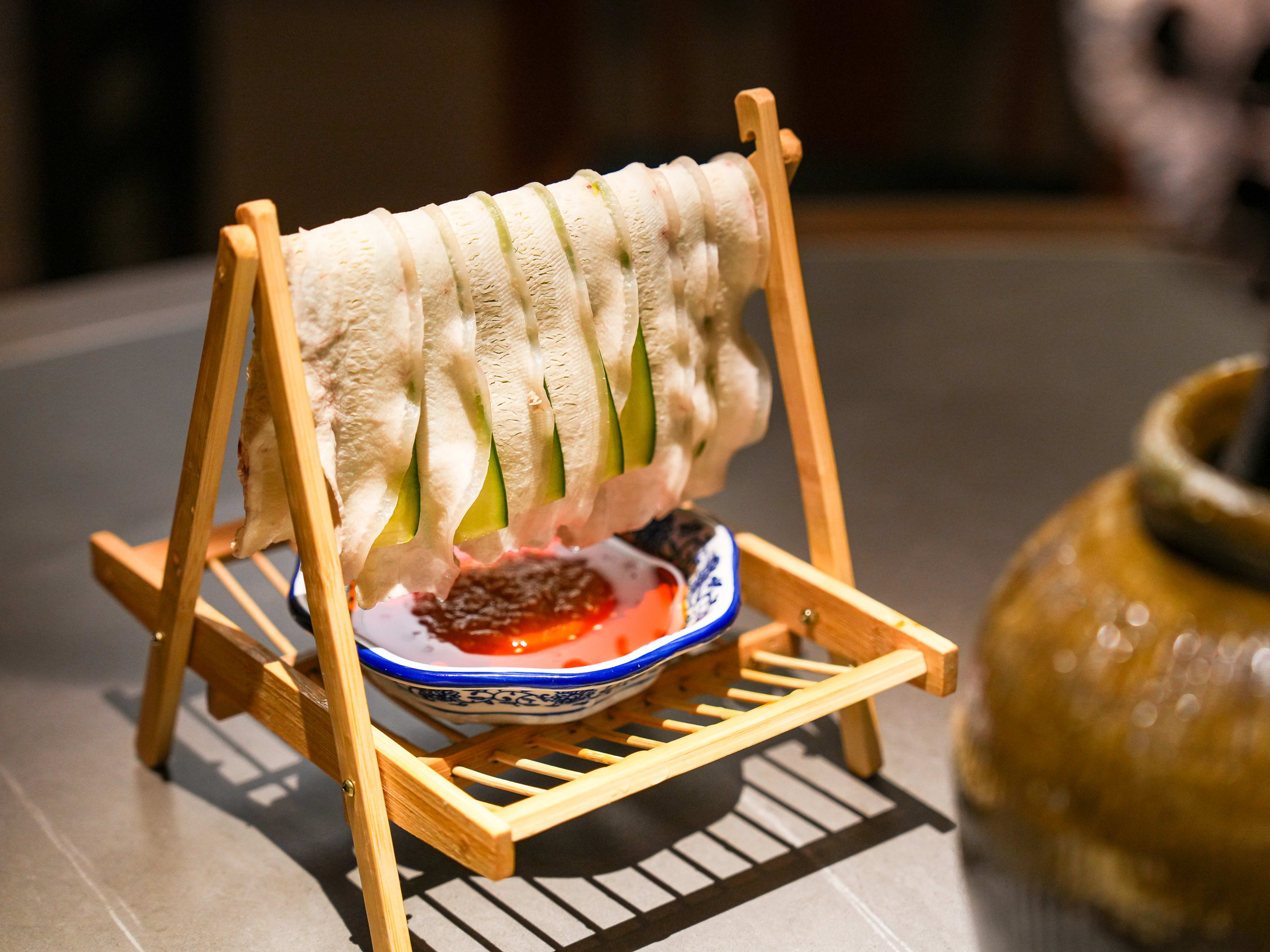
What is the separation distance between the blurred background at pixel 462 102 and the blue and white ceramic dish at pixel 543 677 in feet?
4.57

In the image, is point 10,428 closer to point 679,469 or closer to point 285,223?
point 679,469

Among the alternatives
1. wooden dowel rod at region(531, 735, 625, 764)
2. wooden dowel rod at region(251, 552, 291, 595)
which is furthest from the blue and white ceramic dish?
wooden dowel rod at region(251, 552, 291, 595)

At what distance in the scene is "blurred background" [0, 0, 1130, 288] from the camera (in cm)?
236

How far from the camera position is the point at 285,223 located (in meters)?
2.62

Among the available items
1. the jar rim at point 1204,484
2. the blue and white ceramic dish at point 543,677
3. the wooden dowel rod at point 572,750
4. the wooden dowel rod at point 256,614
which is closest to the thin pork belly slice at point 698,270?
the blue and white ceramic dish at point 543,677

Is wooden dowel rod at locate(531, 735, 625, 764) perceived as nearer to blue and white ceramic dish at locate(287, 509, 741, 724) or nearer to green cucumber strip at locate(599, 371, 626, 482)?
blue and white ceramic dish at locate(287, 509, 741, 724)

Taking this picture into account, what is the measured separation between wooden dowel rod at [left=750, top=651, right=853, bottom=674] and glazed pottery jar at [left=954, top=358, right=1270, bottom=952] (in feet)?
1.28

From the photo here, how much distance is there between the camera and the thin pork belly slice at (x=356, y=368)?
30.1 inches

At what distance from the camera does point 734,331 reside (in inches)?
38.0

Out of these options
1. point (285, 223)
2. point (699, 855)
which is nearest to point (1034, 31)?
point (285, 223)

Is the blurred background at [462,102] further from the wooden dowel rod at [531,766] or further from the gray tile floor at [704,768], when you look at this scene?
the wooden dowel rod at [531,766]

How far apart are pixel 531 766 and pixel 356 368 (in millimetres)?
263

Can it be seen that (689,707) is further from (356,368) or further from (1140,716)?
(1140,716)

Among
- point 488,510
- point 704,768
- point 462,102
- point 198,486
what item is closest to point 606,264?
point 488,510
